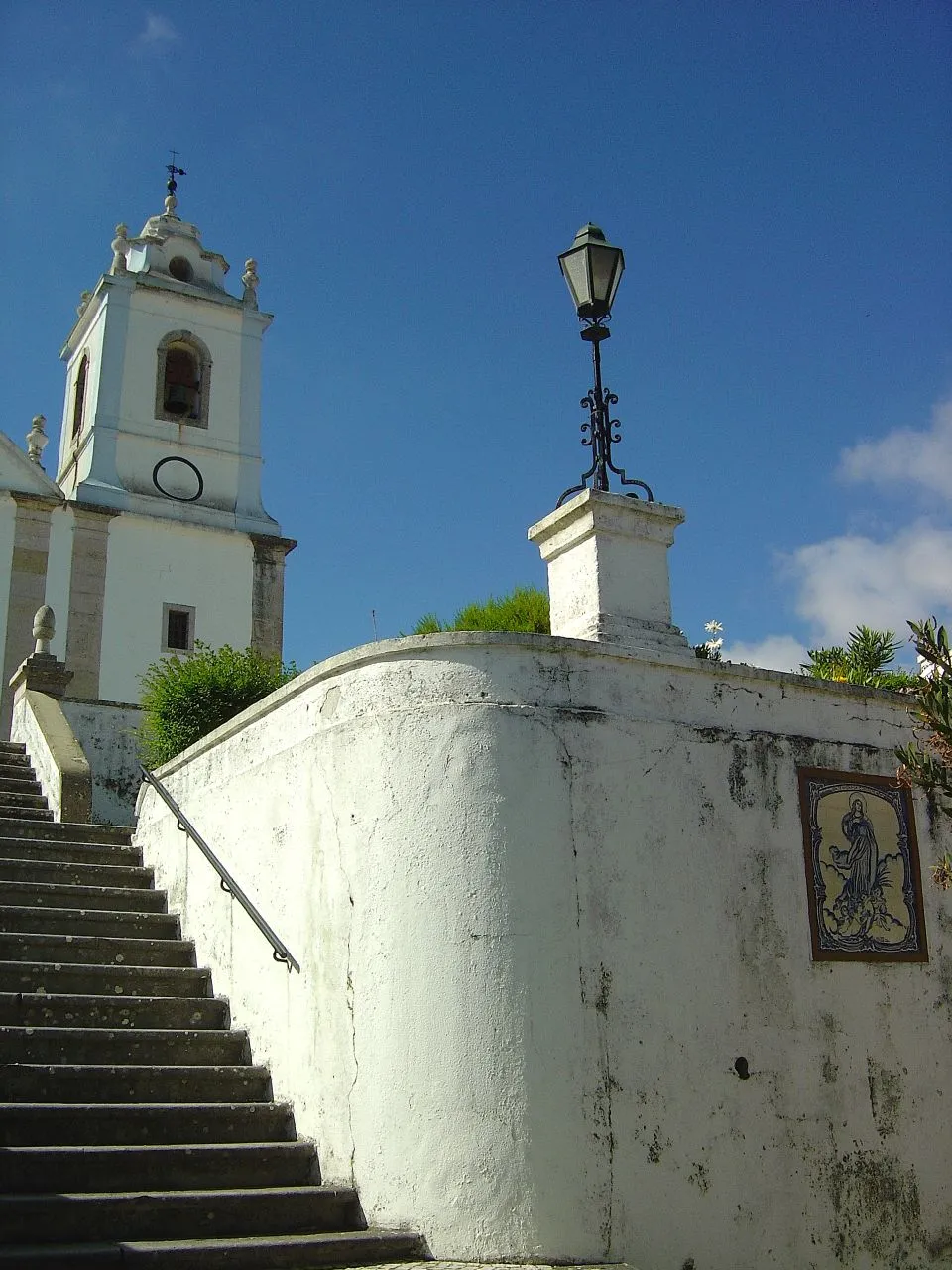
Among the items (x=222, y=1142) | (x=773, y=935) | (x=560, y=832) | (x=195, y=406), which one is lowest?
(x=222, y=1142)

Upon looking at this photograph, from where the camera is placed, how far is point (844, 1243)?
6473 millimetres

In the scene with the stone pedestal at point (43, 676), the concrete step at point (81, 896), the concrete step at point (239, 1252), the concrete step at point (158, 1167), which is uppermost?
the stone pedestal at point (43, 676)

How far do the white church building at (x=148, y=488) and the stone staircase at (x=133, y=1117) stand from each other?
13.7 meters

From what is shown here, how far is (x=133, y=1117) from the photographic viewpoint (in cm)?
627

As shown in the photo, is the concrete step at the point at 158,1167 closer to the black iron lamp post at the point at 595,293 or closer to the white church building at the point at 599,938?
the white church building at the point at 599,938

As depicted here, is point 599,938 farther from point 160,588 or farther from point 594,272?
point 160,588

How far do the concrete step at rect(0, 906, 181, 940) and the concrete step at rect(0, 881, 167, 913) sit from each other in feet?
0.23

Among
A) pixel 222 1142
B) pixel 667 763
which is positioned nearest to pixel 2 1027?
pixel 222 1142

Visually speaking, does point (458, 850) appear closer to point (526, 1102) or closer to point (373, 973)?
point (373, 973)

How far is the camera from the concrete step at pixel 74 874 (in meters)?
8.76

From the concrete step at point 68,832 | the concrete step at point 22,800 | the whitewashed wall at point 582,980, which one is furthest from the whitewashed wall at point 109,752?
the whitewashed wall at point 582,980

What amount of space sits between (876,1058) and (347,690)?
3444 mm

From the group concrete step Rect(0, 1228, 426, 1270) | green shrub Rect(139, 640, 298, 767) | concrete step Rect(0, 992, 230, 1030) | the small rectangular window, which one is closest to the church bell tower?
the small rectangular window

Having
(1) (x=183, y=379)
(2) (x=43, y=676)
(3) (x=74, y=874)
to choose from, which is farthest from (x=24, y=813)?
(1) (x=183, y=379)
